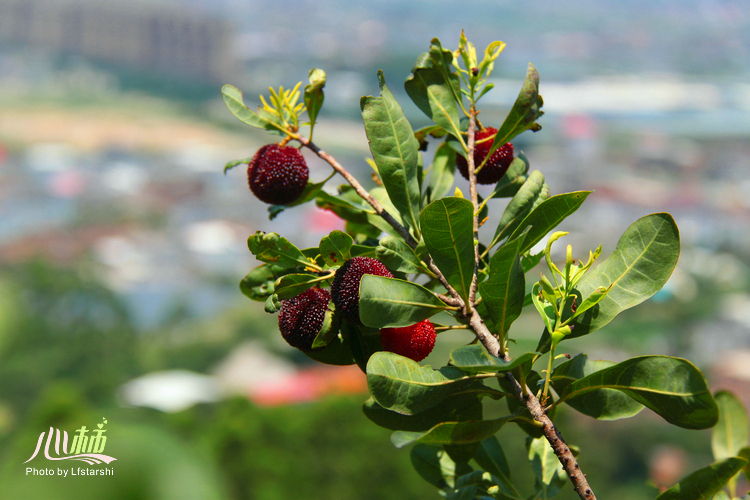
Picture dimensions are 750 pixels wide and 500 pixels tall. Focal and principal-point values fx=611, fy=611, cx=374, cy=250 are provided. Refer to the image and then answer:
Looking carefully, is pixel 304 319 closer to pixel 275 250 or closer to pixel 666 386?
pixel 275 250

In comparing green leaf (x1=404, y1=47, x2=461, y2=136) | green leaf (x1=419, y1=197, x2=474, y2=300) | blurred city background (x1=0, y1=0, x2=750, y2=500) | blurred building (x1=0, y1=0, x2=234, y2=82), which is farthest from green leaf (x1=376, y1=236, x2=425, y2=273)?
blurred building (x1=0, y1=0, x2=234, y2=82)

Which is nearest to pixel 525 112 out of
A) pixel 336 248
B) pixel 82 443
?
pixel 336 248

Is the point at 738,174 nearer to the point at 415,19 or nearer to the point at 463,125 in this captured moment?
the point at 415,19

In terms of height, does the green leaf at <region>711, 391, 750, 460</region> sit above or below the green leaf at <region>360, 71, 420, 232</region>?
below

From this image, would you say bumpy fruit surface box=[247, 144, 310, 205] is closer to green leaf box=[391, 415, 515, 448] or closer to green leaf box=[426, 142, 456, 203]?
green leaf box=[426, 142, 456, 203]

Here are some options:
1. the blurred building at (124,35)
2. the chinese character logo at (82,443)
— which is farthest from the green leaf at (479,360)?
the blurred building at (124,35)

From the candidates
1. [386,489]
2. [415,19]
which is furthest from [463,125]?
[415,19]
